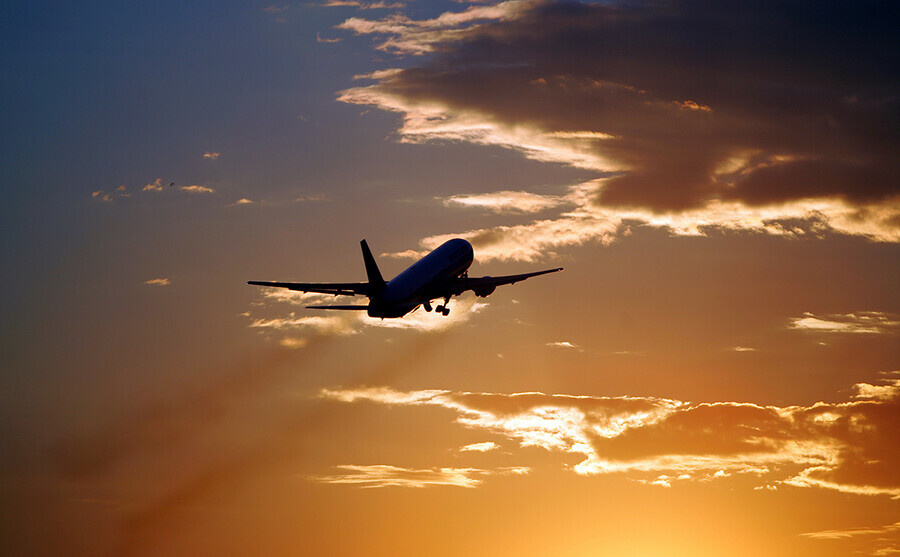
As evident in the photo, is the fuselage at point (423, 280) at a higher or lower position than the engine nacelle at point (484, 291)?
higher

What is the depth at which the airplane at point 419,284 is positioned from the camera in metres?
131

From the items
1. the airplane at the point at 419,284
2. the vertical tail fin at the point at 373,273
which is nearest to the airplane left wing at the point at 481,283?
the airplane at the point at 419,284

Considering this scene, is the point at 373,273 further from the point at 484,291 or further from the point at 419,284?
the point at 484,291

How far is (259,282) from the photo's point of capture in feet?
407

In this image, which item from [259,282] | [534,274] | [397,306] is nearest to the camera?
[259,282]

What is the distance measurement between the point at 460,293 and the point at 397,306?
17127mm

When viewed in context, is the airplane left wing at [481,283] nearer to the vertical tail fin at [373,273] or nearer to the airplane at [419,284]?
the airplane at [419,284]

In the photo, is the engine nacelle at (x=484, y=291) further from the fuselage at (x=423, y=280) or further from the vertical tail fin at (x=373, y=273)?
the vertical tail fin at (x=373, y=273)

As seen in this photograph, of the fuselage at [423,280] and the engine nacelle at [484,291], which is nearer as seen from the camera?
the fuselage at [423,280]

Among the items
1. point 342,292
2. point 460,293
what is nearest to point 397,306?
point 342,292

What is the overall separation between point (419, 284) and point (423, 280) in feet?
5.85

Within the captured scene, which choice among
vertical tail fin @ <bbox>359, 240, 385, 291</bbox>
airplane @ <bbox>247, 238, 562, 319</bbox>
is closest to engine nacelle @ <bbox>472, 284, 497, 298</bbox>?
airplane @ <bbox>247, 238, 562, 319</bbox>

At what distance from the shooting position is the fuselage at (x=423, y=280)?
432ft

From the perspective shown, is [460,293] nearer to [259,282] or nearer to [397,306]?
[397,306]
